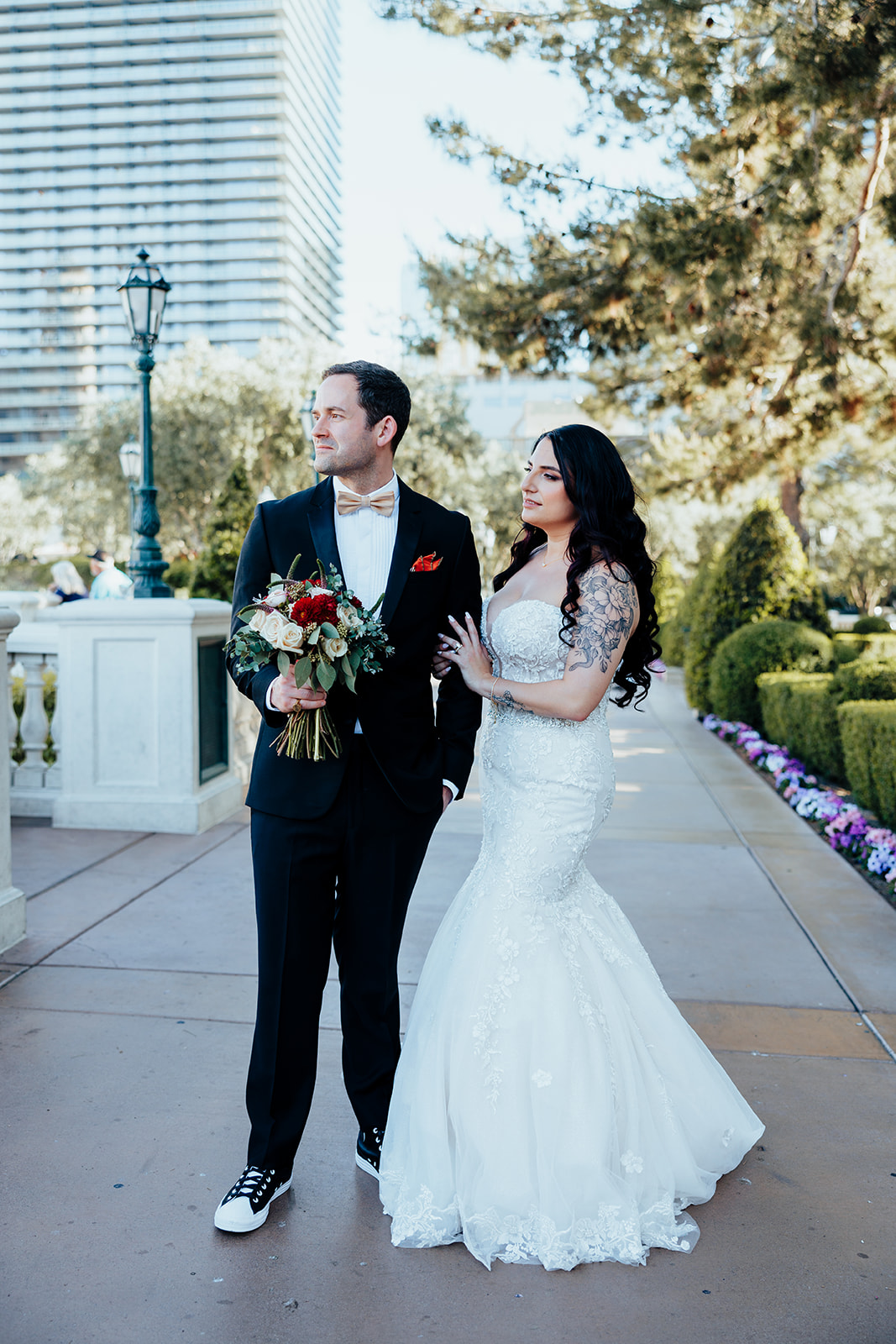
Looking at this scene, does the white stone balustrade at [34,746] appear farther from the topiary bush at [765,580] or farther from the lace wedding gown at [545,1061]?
the topiary bush at [765,580]

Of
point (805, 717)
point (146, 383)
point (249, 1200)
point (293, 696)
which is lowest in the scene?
point (249, 1200)

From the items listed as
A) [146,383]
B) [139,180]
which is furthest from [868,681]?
[139,180]

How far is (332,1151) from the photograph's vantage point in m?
3.13

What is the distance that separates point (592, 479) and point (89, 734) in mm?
4959

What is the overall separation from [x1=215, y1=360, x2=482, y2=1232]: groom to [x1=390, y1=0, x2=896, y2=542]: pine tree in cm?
636

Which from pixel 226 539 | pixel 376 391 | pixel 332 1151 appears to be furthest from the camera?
pixel 226 539

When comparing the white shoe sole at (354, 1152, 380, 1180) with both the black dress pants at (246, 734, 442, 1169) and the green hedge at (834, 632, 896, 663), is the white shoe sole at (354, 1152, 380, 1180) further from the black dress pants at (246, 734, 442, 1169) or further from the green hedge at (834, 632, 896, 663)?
the green hedge at (834, 632, 896, 663)

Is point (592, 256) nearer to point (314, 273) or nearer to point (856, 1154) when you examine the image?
point (856, 1154)

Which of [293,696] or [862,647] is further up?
[293,696]

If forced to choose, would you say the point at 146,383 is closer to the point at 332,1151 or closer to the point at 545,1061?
the point at 332,1151

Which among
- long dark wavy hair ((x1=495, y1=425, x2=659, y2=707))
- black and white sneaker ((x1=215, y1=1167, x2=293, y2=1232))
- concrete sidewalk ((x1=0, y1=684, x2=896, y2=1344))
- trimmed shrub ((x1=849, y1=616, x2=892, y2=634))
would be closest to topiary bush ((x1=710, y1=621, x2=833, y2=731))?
concrete sidewalk ((x1=0, y1=684, x2=896, y2=1344))

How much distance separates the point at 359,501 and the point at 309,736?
65cm

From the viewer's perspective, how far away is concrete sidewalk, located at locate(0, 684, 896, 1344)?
7.81ft

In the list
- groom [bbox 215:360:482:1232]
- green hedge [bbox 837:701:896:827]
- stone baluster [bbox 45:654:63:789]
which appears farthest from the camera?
stone baluster [bbox 45:654:63:789]
